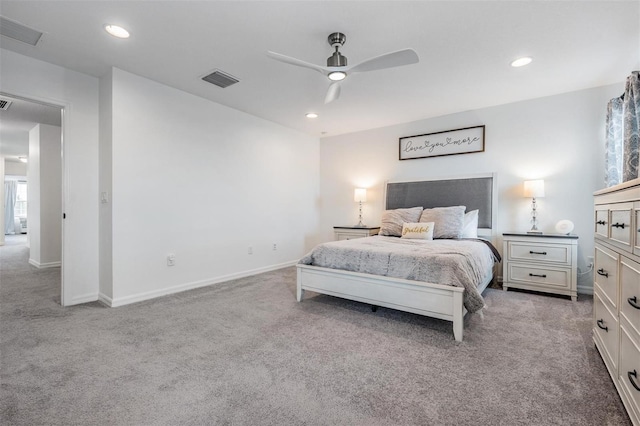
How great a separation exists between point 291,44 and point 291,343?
2.39 m

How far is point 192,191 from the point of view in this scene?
12.3 feet

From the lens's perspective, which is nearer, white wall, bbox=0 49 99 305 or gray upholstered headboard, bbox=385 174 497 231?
white wall, bbox=0 49 99 305

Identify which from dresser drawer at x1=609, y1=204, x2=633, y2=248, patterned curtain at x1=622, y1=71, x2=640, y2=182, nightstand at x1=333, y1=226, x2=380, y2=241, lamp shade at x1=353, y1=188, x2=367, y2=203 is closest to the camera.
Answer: dresser drawer at x1=609, y1=204, x2=633, y2=248

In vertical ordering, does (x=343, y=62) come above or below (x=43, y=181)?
above

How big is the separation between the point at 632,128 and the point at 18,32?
17.0 feet

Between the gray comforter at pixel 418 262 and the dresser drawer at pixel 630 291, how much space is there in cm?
85

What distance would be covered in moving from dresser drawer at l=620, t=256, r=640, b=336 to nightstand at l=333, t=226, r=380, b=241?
10.7ft

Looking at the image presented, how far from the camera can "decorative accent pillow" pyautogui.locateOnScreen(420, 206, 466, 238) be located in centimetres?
376

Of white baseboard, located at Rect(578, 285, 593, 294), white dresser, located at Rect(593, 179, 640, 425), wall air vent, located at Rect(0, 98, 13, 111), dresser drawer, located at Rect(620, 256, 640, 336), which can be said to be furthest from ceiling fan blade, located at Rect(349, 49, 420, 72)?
wall air vent, located at Rect(0, 98, 13, 111)

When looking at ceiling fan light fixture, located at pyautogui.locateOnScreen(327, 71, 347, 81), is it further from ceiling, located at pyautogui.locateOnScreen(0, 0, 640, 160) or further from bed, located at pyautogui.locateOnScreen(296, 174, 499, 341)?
bed, located at pyautogui.locateOnScreen(296, 174, 499, 341)

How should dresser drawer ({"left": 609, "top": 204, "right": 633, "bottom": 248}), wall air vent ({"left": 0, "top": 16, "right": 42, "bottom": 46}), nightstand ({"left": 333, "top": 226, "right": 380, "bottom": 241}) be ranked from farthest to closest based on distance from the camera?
nightstand ({"left": 333, "top": 226, "right": 380, "bottom": 241}) → wall air vent ({"left": 0, "top": 16, "right": 42, "bottom": 46}) → dresser drawer ({"left": 609, "top": 204, "right": 633, "bottom": 248})

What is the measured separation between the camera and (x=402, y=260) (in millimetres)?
2594

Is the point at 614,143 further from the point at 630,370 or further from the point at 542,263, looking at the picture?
the point at 630,370

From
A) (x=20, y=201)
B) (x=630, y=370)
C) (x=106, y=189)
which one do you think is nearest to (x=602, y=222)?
(x=630, y=370)
